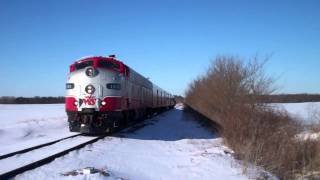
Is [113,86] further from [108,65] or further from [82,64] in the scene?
[82,64]

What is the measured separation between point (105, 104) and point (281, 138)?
7.27 metres

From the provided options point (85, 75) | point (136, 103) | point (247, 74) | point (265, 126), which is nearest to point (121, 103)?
point (85, 75)

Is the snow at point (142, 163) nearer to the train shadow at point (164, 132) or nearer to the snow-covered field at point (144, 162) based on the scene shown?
the snow-covered field at point (144, 162)

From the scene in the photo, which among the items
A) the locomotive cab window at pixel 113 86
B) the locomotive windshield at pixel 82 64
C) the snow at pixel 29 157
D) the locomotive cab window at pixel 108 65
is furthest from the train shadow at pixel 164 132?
the snow at pixel 29 157

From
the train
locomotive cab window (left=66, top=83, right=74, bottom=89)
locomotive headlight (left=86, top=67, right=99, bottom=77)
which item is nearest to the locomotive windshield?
the train

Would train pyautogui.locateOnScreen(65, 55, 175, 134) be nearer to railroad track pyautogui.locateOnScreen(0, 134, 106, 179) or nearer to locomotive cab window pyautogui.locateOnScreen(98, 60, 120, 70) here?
locomotive cab window pyautogui.locateOnScreen(98, 60, 120, 70)

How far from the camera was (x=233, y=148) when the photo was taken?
13586mm

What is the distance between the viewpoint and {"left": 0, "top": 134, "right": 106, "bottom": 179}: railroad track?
8688 mm

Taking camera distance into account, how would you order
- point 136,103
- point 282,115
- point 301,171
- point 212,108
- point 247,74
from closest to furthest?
point 301,171 → point 282,115 → point 136,103 → point 247,74 → point 212,108

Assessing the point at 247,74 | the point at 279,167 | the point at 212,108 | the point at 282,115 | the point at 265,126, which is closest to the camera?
the point at 279,167

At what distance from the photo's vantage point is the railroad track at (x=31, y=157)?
8688 millimetres

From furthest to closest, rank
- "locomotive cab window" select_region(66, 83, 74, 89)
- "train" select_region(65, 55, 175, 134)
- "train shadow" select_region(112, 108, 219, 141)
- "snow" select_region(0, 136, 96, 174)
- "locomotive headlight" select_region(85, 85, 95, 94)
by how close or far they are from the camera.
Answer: "train shadow" select_region(112, 108, 219, 141) < "locomotive cab window" select_region(66, 83, 74, 89) < "locomotive headlight" select_region(85, 85, 95, 94) < "train" select_region(65, 55, 175, 134) < "snow" select_region(0, 136, 96, 174)

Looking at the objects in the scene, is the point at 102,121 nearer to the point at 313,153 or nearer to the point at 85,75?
the point at 85,75

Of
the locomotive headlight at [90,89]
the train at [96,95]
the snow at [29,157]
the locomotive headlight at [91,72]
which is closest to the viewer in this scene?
the snow at [29,157]
